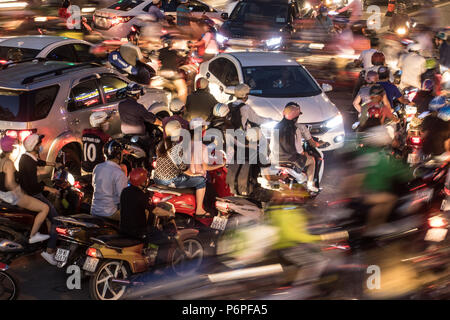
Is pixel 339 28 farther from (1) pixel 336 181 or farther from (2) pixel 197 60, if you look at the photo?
(1) pixel 336 181

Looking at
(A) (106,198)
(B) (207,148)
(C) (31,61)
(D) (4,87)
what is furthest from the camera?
(C) (31,61)

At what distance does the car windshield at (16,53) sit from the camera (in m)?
14.1

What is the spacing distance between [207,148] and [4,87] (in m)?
3.37

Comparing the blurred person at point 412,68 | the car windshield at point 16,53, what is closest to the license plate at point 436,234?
the blurred person at point 412,68

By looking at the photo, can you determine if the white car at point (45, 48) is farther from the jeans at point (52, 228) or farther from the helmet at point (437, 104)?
the helmet at point (437, 104)

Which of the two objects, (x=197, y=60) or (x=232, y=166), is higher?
(x=232, y=166)

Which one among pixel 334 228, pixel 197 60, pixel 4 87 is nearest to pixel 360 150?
pixel 334 228

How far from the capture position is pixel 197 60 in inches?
718

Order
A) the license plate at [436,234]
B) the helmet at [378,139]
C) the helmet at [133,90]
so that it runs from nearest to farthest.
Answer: the license plate at [436,234] < the helmet at [378,139] < the helmet at [133,90]

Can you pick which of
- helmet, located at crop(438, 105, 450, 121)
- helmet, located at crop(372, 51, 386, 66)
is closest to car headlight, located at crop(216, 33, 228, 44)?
helmet, located at crop(372, 51, 386, 66)

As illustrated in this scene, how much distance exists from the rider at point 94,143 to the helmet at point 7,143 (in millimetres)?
1937

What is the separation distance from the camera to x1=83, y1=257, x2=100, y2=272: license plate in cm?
752

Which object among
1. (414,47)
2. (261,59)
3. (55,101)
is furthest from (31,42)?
(414,47)

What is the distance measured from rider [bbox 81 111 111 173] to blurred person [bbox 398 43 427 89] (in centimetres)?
748
